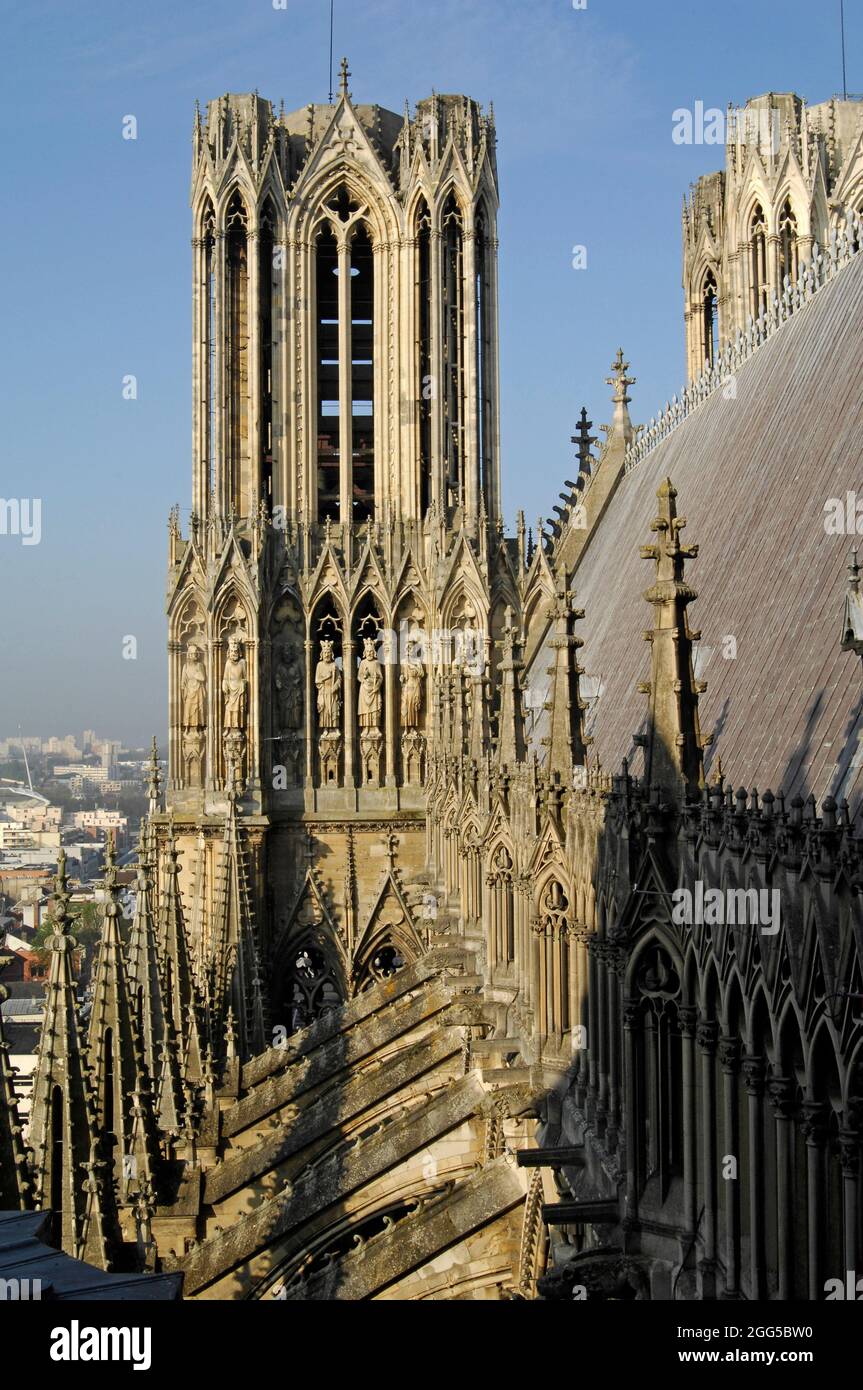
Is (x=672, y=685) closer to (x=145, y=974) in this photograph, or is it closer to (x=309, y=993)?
(x=145, y=974)

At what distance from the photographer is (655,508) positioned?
25.2 meters

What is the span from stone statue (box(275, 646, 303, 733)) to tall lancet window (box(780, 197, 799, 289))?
16.4 meters

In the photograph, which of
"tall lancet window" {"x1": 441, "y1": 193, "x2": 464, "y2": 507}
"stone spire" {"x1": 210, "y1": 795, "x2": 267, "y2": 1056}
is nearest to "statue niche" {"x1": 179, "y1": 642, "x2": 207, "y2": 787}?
"stone spire" {"x1": 210, "y1": 795, "x2": 267, "y2": 1056}

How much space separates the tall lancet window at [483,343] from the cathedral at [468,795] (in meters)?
0.12

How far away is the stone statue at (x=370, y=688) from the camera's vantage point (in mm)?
36094

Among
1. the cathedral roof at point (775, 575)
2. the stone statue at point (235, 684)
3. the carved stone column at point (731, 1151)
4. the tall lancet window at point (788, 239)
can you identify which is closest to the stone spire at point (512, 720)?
the cathedral roof at point (775, 575)

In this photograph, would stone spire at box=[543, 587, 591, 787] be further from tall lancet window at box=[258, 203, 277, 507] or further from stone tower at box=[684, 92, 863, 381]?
stone tower at box=[684, 92, 863, 381]

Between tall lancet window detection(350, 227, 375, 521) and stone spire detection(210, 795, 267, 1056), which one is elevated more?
tall lancet window detection(350, 227, 375, 521)

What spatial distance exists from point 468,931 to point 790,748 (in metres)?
15.9

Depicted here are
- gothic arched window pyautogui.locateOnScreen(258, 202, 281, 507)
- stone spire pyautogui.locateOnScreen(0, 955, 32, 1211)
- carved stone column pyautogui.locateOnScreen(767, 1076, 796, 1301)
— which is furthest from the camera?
gothic arched window pyautogui.locateOnScreen(258, 202, 281, 507)

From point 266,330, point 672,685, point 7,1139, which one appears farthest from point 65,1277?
point 266,330

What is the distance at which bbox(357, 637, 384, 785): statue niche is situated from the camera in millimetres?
36156
